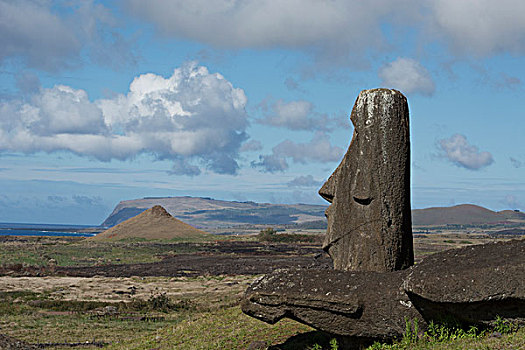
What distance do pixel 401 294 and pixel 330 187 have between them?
10.8 ft

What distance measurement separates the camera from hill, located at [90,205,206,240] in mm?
104669

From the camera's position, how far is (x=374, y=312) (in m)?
10.1

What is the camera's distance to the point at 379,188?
11.4 metres

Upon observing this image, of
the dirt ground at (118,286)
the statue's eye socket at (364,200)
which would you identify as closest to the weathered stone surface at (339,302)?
the statue's eye socket at (364,200)

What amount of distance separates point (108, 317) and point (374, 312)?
17.3m

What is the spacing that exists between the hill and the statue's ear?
9276cm

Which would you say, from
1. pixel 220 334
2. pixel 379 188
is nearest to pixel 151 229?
pixel 220 334

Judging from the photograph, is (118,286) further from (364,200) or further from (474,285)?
(474,285)

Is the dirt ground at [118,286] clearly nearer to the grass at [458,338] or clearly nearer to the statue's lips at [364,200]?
the statue's lips at [364,200]

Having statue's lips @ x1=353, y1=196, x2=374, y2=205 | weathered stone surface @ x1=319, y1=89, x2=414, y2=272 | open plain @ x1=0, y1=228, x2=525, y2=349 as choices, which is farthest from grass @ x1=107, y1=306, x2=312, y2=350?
statue's lips @ x1=353, y1=196, x2=374, y2=205

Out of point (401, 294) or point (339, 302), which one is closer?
point (401, 294)

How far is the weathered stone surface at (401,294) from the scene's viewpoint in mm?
8836

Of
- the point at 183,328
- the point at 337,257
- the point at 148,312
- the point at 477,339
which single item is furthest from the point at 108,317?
the point at 477,339

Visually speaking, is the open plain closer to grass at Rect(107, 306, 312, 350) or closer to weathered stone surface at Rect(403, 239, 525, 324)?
grass at Rect(107, 306, 312, 350)
